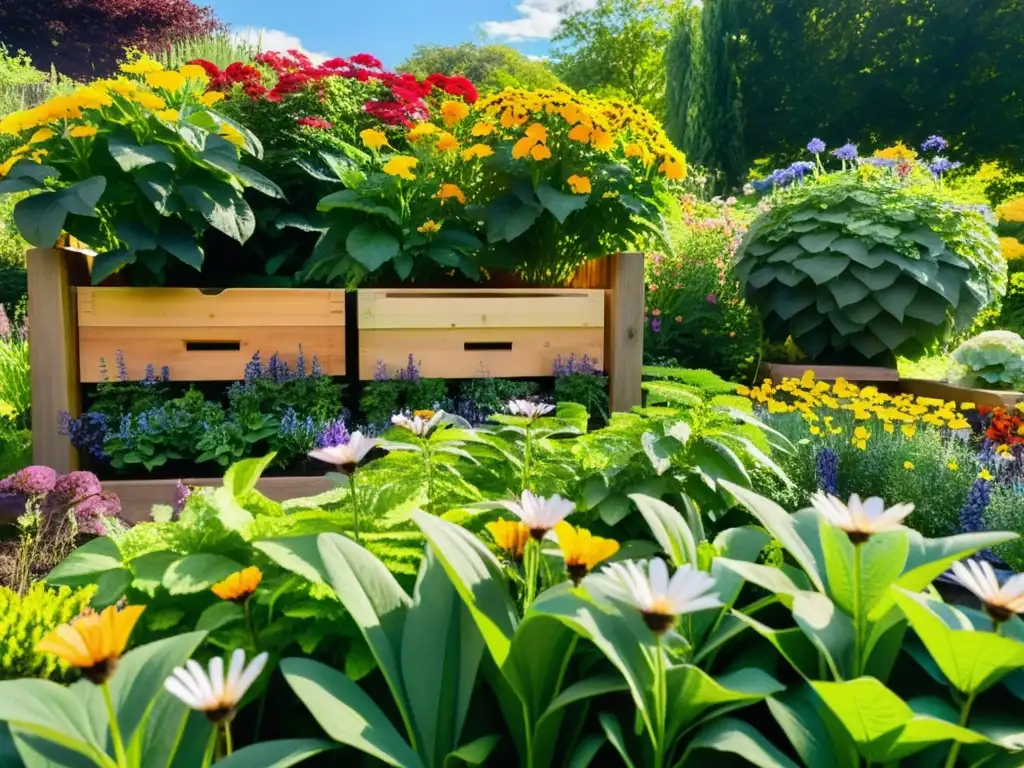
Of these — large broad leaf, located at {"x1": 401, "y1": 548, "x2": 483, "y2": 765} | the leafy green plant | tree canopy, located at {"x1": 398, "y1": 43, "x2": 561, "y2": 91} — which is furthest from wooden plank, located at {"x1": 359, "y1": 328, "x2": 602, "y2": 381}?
tree canopy, located at {"x1": 398, "y1": 43, "x2": 561, "y2": 91}

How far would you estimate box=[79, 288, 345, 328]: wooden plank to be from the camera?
7.90ft

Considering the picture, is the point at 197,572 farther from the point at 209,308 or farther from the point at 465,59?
the point at 465,59

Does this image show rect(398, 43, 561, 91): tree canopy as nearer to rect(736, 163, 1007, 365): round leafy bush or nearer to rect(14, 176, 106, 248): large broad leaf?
rect(736, 163, 1007, 365): round leafy bush

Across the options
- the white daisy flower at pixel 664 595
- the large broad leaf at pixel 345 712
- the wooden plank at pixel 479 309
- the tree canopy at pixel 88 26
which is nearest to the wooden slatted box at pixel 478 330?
the wooden plank at pixel 479 309

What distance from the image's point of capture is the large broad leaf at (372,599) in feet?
2.65

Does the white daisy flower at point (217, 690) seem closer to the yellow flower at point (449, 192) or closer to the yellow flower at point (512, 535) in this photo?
the yellow flower at point (512, 535)

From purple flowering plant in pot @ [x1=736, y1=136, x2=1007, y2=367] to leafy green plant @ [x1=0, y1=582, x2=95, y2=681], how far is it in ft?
10.2

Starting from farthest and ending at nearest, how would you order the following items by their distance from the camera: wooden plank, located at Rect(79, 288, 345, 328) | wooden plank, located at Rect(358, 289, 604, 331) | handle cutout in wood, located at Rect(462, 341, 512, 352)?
handle cutout in wood, located at Rect(462, 341, 512, 352), wooden plank, located at Rect(358, 289, 604, 331), wooden plank, located at Rect(79, 288, 345, 328)

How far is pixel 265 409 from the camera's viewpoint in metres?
2.54

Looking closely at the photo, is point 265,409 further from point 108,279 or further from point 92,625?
point 92,625

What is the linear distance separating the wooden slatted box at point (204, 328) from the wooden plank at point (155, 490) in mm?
358

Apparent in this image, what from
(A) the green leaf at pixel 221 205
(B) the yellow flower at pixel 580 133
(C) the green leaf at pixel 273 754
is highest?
(B) the yellow flower at pixel 580 133

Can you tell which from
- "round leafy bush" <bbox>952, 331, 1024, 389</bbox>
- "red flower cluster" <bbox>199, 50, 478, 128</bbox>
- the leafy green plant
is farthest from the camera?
"round leafy bush" <bbox>952, 331, 1024, 389</bbox>

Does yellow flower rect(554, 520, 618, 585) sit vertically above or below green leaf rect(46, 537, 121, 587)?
above
